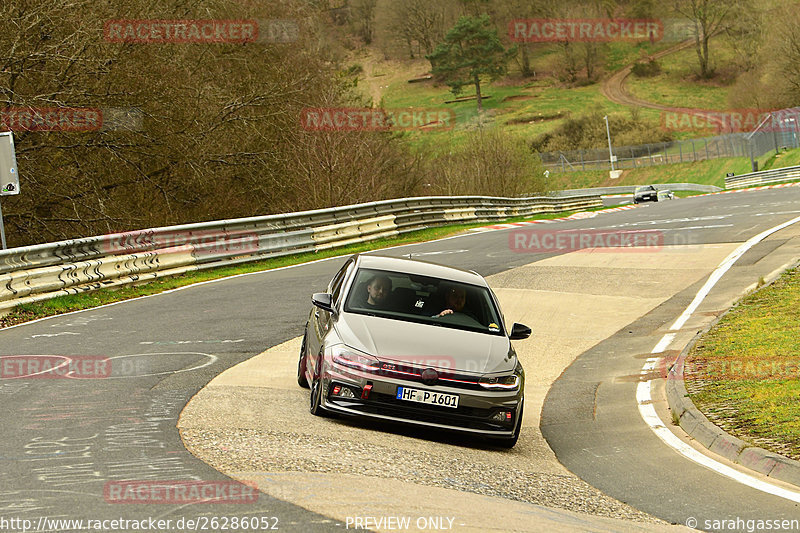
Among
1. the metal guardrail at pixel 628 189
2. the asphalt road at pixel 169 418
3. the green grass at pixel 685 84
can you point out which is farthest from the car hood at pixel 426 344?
the green grass at pixel 685 84

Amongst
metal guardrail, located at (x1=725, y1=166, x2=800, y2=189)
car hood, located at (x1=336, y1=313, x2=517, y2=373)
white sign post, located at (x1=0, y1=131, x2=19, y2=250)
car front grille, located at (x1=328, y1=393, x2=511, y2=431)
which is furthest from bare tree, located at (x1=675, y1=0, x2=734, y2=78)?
car front grille, located at (x1=328, y1=393, x2=511, y2=431)

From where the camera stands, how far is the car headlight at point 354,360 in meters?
8.55

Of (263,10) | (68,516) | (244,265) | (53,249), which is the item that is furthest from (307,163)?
(68,516)

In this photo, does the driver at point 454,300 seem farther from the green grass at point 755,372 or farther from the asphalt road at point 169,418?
the green grass at point 755,372

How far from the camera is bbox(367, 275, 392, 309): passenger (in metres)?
9.74

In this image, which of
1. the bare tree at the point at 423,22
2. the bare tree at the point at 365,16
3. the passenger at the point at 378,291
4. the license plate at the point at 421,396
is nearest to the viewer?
the license plate at the point at 421,396

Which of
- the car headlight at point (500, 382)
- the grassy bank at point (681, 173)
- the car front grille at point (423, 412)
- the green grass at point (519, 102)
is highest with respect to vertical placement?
the green grass at point (519, 102)

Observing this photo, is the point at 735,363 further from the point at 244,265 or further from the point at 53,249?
the point at 244,265

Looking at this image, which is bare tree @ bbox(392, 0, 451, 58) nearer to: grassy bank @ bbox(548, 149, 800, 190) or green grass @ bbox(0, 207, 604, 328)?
grassy bank @ bbox(548, 149, 800, 190)

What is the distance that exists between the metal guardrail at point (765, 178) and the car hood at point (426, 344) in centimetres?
5204

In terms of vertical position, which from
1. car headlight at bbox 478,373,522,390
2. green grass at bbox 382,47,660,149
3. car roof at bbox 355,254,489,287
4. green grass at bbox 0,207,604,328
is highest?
green grass at bbox 382,47,660,149

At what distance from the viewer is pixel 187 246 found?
21016mm

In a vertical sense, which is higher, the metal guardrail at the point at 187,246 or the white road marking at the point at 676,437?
the metal guardrail at the point at 187,246

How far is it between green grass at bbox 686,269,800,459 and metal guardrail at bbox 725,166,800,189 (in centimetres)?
4538
